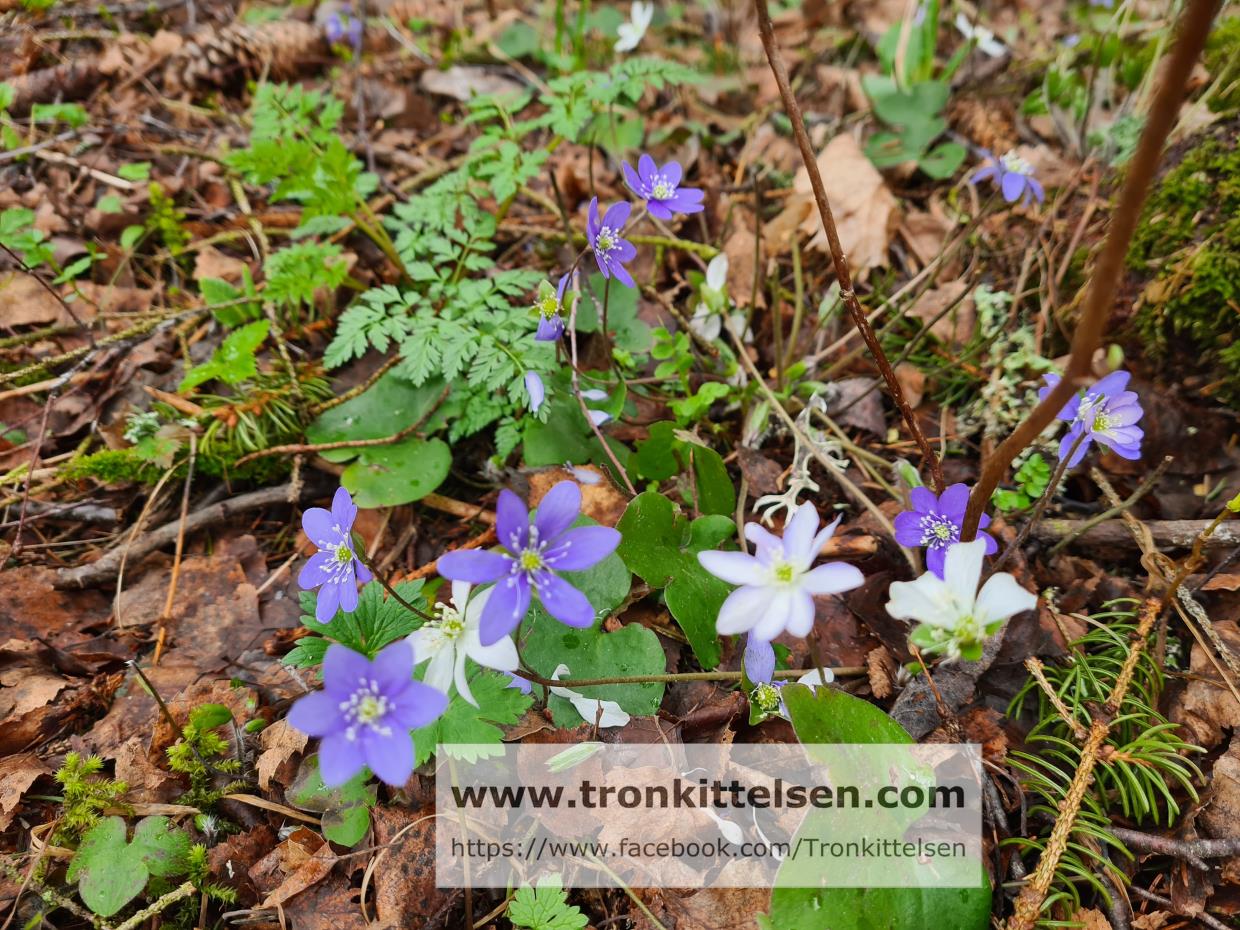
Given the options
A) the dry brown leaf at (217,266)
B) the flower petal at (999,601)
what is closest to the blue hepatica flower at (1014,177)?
the flower petal at (999,601)

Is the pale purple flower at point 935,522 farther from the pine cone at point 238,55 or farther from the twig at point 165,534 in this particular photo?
the pine cone at point 238,55

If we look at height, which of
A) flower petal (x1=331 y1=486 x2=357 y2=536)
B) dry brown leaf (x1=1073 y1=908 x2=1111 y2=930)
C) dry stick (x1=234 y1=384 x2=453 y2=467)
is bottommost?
dry stick (x1=234 y1=384 x2=453 y2=467)

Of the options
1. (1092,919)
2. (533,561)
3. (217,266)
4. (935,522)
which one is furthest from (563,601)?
(217,266)

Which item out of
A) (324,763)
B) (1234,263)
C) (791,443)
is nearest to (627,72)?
(791,443)

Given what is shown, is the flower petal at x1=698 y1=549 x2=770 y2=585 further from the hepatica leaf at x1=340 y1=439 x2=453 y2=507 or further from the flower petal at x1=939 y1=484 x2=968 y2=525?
the hepatica leaf at x1=340 y1=439 x2=453 y2=507

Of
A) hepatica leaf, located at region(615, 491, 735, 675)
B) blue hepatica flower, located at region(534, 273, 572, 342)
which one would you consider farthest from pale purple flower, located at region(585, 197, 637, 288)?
hepatica leaf, located at region(615, 491, 735, 675)

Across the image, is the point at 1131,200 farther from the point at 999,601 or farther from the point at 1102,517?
the point at 1102,517
